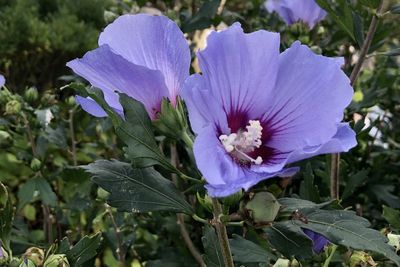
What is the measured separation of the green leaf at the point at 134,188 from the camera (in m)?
0.68

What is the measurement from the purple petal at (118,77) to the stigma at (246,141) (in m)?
0.09

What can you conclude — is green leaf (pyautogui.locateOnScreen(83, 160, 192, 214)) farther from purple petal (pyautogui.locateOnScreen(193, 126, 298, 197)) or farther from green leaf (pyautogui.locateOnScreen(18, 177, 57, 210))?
green leaf (pyautogui.locateOnScreen(18, 177, 57, 210))

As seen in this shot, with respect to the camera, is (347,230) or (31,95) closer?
(347,230)

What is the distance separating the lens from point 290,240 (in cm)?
67

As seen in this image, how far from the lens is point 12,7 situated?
3.96 meters

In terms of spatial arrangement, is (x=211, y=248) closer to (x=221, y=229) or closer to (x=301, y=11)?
(x=221, y=229)

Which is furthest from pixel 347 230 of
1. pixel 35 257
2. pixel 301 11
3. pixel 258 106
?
pixel 301 11

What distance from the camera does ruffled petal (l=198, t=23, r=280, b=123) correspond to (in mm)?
580

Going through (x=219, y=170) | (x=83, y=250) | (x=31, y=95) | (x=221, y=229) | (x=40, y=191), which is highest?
(x=219, y=170)

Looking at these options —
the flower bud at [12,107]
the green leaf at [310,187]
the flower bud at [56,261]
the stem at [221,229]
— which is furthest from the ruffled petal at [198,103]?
the flower bud at [12,107]

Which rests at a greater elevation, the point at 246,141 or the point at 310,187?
the point at 246,141

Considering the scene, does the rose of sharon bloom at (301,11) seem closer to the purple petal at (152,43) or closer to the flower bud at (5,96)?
the flower bud at (5,96)

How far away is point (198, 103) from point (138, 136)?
10cm

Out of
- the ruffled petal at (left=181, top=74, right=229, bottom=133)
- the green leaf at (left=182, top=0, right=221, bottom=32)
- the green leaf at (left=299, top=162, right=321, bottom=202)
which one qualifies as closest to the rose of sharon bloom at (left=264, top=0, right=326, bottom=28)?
the green leaf at (left=182, top=0, right=221, bottom=32)
